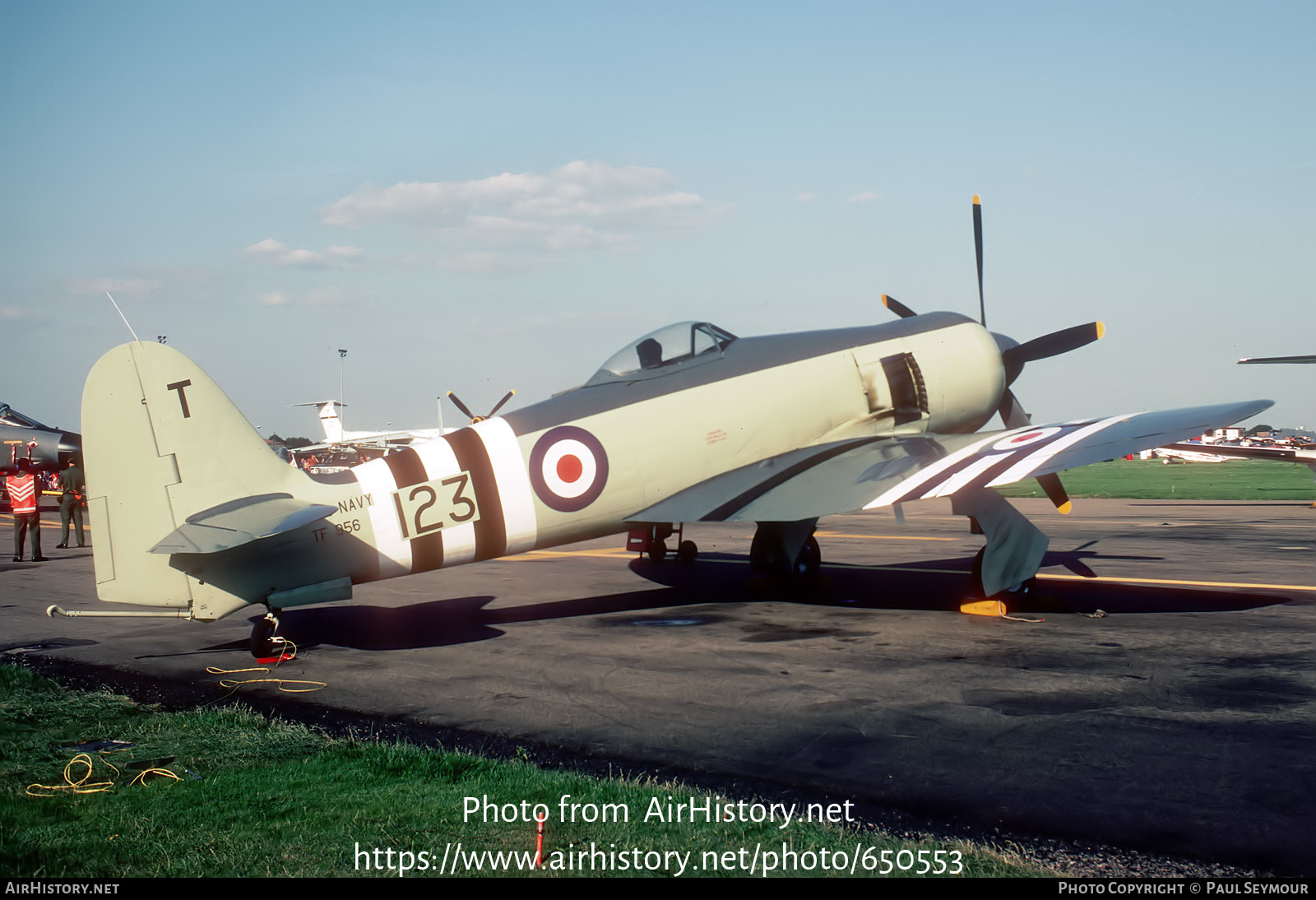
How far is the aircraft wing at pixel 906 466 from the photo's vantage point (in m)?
9.09

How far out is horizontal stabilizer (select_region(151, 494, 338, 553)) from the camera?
24.1 feet

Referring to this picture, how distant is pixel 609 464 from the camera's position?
31.7 feet

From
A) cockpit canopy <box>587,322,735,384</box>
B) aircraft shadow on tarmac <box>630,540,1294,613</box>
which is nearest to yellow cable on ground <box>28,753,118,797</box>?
cockpit canopy <box>587,322,735,384</box>

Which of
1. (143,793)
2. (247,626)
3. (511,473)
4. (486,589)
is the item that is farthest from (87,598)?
(143,793)

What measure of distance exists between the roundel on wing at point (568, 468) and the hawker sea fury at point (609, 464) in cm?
2

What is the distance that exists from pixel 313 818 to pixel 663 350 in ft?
23.4

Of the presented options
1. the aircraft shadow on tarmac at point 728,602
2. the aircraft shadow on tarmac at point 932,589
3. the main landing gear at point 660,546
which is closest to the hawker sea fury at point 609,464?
the aircraft shadow on tarmac at point 932,589

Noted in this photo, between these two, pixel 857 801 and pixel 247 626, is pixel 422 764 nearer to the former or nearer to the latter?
pixel 857 801

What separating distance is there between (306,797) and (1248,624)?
884 cm

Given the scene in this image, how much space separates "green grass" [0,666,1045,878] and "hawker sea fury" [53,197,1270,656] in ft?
8.20

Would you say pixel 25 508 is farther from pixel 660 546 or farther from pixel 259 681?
pixel 259 681

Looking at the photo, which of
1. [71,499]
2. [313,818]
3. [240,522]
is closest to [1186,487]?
[71,499]

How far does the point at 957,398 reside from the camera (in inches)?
457

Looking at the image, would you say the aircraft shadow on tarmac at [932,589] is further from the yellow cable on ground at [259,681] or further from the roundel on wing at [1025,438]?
the yellow cable on ground at [259,681]
